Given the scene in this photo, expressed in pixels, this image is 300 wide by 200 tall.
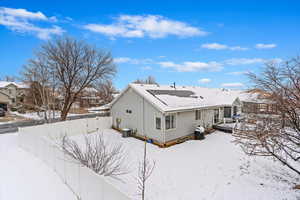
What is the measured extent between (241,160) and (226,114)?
12.7 metres

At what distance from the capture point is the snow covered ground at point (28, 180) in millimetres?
5664

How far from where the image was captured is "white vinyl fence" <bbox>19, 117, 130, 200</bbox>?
4.12 m

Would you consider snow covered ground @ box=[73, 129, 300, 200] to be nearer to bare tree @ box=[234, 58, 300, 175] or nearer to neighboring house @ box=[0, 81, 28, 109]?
bare tree @ box=[234, 58, 300, 175]

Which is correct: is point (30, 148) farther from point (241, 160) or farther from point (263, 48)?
point (263, 48)

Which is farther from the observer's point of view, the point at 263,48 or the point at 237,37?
the point at 237,37

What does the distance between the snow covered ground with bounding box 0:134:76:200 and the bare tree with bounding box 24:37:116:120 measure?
35.9 feet

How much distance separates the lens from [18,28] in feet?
47.3

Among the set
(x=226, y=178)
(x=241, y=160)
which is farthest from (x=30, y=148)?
(x=241, y=160)

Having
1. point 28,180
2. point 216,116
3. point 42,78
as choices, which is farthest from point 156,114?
point 42,78

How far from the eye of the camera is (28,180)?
6.67m

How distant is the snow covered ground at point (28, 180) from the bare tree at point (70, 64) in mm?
10930

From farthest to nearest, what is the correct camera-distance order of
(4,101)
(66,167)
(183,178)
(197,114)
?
(4,101) < (197,114) < (183,178) < (66,167)

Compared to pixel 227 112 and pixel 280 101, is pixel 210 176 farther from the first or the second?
pixel 227 112

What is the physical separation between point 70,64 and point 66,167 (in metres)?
15.7
